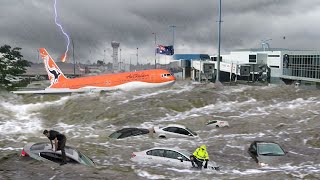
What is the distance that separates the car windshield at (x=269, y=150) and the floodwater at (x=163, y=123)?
94cm

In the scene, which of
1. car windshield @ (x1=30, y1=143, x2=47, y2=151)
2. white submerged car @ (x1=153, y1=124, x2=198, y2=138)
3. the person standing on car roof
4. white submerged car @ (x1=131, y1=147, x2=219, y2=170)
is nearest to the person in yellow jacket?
white submerged car @ (x1=131, y1=147, x2=219, y2=170)

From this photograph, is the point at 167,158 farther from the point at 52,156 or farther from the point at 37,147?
the point at 37,147

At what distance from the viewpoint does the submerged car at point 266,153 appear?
21.9 metres

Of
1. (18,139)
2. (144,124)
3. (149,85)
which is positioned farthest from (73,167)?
(149,85)

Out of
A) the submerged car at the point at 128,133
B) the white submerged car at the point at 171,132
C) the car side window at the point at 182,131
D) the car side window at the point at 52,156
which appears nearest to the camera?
the car side window at the point at 52,156

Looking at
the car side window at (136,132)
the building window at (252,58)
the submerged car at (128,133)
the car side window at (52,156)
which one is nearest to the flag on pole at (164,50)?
the building window at (252,58)

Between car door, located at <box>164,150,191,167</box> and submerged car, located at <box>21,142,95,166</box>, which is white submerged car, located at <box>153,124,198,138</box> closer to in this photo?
car door, located at <box>164,150,191,167</box>

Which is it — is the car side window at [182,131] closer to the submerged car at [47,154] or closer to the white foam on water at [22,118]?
the submerged car at [47,154]

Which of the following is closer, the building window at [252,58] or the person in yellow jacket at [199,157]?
the person in yellow jacket at [199,157]

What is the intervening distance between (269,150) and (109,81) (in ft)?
133

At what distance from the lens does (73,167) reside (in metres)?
16.7

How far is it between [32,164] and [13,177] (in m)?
1.77

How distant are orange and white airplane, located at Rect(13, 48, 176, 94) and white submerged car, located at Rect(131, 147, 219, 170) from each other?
36697 millimetres

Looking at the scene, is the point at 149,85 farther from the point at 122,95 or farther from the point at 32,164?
the point at 32,164
